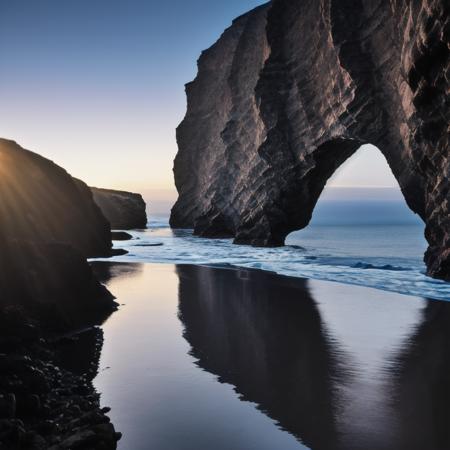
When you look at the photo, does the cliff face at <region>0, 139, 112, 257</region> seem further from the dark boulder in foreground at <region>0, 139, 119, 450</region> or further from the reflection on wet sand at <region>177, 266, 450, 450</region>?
the reflection on wet sand at <region>177, 266, 450, 450</region>

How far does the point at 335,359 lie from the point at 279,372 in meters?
1.24

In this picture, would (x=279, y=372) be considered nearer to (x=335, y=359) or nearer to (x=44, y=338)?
(x=335, y=359)

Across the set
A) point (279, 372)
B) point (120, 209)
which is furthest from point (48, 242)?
point (120, 209)

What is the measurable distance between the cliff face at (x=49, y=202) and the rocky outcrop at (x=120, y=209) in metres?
36.4

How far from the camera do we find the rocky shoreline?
536cm

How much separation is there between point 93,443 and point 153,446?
665 mm

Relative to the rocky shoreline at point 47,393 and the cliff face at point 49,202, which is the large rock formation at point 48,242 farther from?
the rocky shoreline at point 47,393

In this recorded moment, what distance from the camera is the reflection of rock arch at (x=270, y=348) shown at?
6559 millimetres

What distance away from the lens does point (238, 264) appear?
24.8 meters

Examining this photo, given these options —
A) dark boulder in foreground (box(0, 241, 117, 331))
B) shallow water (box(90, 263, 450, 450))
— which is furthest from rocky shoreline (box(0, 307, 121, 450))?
dark boulder in foreground (box(0, 241, 117, 331))

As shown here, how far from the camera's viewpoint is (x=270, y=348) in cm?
958

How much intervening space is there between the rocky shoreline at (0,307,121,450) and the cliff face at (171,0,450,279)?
14230 millimetres

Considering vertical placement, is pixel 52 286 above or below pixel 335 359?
above

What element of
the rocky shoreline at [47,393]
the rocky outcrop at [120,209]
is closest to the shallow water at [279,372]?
the rocky shoreline at [47,393]
